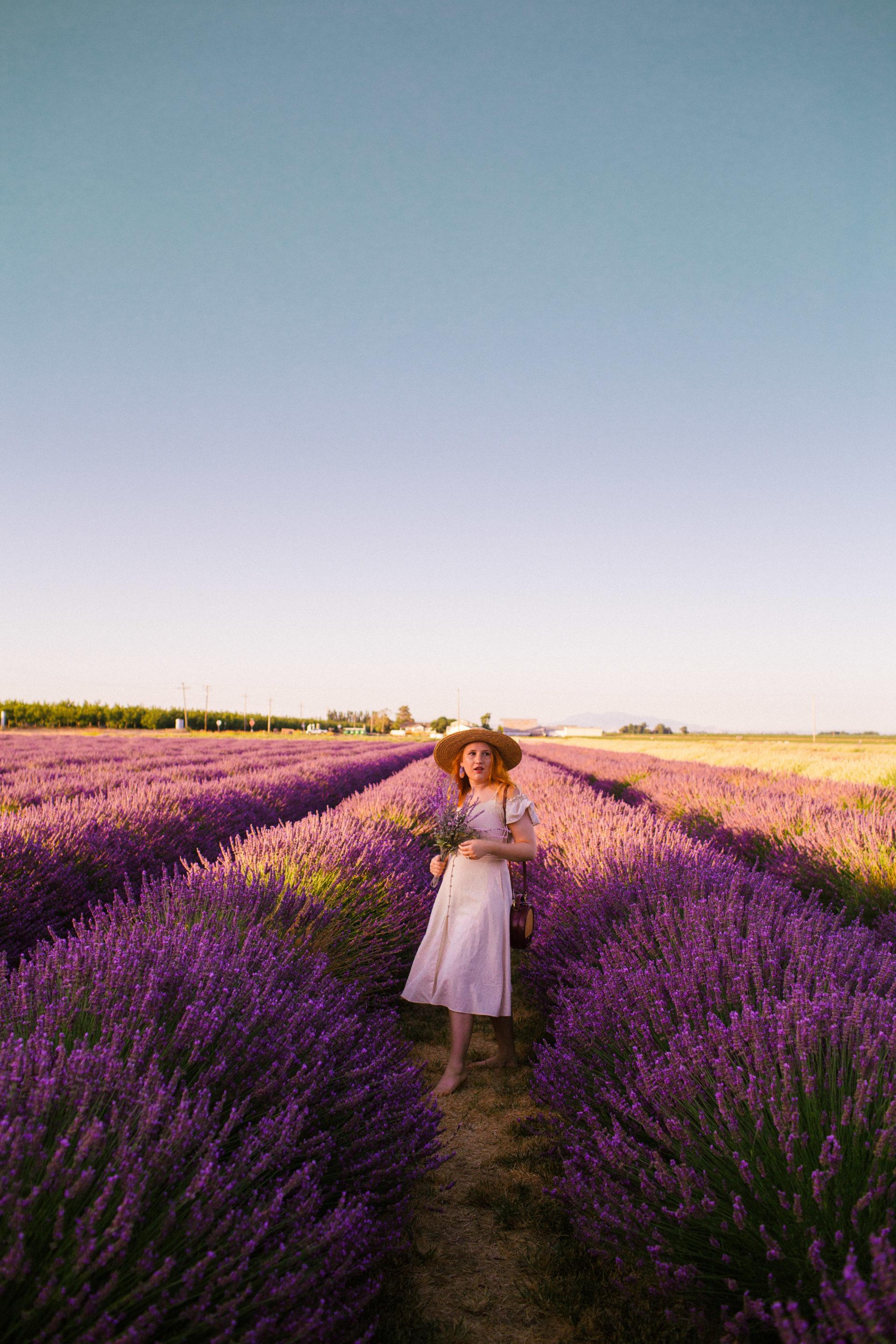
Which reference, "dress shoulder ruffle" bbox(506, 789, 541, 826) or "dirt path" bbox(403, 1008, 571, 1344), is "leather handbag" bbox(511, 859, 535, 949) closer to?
"dress shoulder ruffle" bbox(506, 789, 541, 826)

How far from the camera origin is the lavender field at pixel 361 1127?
1.04m

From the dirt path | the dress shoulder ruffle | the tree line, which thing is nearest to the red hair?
the dress shoulder ruffle

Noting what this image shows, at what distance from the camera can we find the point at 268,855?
3480 millimetres

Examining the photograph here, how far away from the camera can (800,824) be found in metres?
5.31

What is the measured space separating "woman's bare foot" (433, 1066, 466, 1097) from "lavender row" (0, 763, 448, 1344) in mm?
636

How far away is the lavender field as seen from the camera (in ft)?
3.40

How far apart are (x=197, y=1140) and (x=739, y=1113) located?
116 centimetres

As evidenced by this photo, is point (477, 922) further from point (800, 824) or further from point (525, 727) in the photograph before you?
point (525, 727)

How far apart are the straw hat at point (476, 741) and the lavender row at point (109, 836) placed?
1.80m

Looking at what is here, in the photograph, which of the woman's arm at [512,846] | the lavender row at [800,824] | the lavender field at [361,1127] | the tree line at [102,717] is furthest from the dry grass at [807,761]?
the tree line at [102,717]

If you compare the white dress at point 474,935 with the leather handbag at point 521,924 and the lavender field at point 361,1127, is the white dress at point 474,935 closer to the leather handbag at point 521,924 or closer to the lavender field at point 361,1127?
the leather handbag at point 521,924

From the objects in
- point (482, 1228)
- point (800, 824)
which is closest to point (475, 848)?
point (482, 1228)

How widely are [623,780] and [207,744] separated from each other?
14.5 metres

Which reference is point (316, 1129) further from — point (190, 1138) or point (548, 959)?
point (548, 959)
